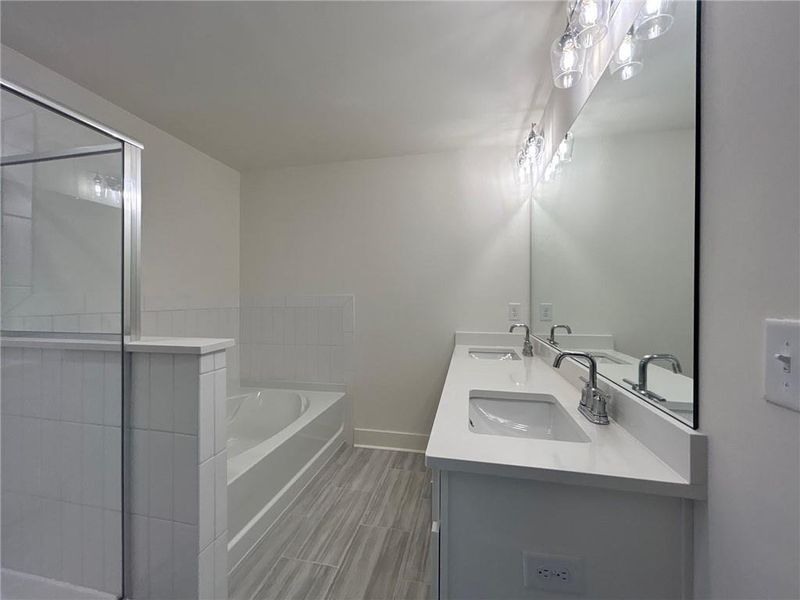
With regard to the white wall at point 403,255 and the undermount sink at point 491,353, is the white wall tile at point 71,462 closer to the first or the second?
the white wall at point 403,255

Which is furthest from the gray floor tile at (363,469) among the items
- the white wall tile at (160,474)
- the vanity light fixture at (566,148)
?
the vanity light fixture at (566,148)

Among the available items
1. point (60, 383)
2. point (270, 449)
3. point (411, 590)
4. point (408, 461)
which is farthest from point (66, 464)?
point (408, 461)

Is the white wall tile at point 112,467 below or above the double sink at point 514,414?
below

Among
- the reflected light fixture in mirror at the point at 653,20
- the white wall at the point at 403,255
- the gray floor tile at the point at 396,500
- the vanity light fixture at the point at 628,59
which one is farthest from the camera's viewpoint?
the white wall at the point at 403,255

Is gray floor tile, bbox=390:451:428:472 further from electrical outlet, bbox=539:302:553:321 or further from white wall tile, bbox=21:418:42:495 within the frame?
white wall tile, bbox=21:418:42:495

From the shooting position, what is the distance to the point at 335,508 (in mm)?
1690

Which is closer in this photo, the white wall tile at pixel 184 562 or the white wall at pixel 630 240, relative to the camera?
the white wall at pixel 630 240

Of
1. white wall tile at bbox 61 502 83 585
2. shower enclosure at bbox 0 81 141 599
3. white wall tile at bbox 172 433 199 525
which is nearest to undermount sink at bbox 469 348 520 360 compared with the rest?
white wall tile at bbox 172 433 199 525

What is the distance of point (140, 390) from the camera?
102 cm

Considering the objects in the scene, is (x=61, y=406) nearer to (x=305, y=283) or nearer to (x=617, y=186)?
(x=305, y=283)

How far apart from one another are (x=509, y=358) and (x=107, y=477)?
1866 mm

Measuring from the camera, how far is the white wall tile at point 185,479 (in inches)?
38.0

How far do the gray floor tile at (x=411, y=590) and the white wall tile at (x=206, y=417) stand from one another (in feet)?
2.99

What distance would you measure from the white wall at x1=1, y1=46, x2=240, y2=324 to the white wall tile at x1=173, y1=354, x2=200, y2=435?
4.21ft
